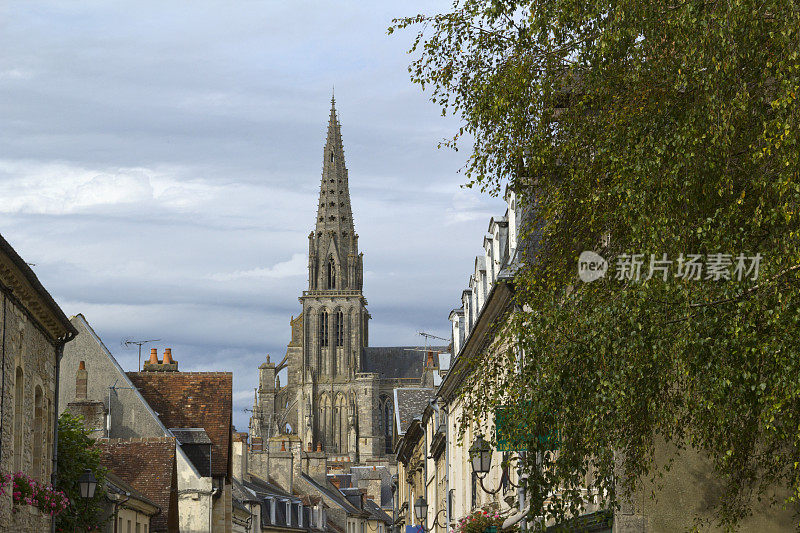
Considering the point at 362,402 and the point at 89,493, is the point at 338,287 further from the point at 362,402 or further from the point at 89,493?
the point at 89,493

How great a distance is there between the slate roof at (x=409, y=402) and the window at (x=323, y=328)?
312 feet

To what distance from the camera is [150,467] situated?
29.5m

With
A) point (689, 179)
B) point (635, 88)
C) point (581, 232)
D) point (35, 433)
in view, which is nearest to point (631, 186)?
point (689, 179)

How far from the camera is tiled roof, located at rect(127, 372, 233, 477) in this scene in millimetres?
34938

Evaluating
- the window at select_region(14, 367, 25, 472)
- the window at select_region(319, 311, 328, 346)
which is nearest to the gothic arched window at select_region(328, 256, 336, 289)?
the window at select_region(319, 311, 328, 346)

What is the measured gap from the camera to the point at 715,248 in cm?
869

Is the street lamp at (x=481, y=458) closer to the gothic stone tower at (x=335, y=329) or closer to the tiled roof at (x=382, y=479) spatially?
the tiled roof at (x=382, y=479)

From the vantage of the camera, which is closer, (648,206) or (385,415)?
(648,206)

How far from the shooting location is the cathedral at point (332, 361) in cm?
14700

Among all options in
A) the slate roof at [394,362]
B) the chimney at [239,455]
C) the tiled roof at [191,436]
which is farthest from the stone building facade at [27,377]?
the slate roof at [394,362]

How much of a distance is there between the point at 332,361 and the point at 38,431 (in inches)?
5130

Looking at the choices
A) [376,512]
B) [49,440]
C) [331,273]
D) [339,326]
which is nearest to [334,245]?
[331,273]

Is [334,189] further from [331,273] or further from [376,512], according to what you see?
[376,512]

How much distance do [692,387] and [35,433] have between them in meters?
13.7
